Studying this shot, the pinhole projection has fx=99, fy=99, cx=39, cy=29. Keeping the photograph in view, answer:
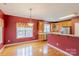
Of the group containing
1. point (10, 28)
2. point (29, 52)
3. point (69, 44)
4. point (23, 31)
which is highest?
point (10, 28)

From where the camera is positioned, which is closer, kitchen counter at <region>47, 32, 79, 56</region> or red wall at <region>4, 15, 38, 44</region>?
kitchen counter at <region>47, 32, 79, 56</region>

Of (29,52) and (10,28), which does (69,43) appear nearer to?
(29,52)

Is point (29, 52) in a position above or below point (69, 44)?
below

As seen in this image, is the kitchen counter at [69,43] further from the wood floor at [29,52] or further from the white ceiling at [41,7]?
the white ceiling at [41,7]

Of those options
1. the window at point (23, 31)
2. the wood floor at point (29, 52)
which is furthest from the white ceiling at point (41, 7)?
the window at point (23, 31)

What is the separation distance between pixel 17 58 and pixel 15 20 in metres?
5.34

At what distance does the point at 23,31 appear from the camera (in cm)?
739

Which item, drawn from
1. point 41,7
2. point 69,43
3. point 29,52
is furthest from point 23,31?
point 69,43

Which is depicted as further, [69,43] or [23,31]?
[23,31]

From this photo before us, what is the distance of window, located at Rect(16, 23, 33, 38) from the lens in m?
7.06

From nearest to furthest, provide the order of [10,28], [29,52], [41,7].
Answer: [41,7]
[29,52]
[10,28]

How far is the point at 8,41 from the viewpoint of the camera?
615 cm

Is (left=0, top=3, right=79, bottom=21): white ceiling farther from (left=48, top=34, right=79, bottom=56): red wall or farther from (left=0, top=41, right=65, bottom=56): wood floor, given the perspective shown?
(left=0, top=41, right=65, bottom=56): wood floor

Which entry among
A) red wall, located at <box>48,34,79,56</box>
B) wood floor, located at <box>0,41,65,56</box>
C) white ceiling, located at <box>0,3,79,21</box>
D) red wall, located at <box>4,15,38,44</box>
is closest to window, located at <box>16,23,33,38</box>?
red wall, located at <box>4,15,38,44</box>
